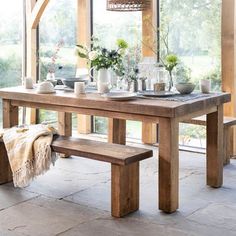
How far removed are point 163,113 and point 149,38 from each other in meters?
2.36

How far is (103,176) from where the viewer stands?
4480mm

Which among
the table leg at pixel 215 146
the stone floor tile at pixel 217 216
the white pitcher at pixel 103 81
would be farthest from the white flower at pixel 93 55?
the stone floor tile at pixel 217 216

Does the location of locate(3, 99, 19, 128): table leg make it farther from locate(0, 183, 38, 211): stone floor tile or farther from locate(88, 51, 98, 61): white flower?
locate(88, 51, 98, 61): white flower

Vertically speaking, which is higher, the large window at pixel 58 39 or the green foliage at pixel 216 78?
the large window at pixel 58 39

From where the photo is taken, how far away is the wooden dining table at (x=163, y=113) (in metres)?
3.51

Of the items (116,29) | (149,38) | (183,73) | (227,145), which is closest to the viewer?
(227,145)

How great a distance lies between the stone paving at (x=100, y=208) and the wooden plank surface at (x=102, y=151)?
413mm

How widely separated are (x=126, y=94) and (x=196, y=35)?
1.82m

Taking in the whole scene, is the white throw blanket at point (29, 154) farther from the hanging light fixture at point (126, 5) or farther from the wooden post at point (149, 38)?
the wooden post at point (149, 38)

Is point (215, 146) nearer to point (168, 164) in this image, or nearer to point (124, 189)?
point (168, 164)

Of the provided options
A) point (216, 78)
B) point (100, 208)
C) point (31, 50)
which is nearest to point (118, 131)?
point (216, 78)

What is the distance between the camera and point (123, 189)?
3.48 meters

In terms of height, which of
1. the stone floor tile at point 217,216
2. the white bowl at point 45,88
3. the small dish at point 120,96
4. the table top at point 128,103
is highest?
the white bowl at point 45,88

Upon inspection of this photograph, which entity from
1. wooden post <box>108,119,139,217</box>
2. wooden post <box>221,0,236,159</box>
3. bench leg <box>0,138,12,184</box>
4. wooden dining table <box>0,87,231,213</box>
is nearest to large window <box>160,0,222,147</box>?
wooden post <box>221,0,236,159</box>
